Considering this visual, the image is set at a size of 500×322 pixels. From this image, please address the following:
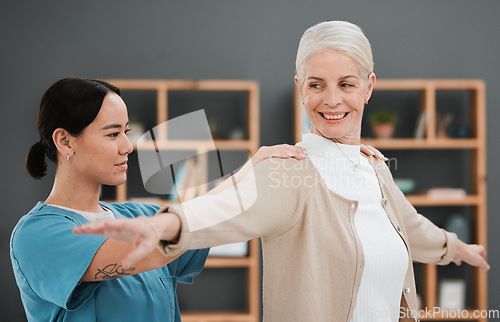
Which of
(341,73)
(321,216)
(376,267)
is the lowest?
(376,267)

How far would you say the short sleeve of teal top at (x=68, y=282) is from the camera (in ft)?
3.81

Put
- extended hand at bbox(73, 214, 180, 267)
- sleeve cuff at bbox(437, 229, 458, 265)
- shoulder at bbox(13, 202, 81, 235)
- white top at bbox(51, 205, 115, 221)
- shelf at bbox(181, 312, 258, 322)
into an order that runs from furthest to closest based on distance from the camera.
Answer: shelf at bbox(181, 312, 258, 322) < sleeve cuff at bbox(437, 229, 458, 265) < white top at bbox(51, 205, 115, 221) < shoulder at bbox(13, 202, 81, 235) < extended hand at bbox(73, 214, 180, 267)

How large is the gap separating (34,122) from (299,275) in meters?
2.88

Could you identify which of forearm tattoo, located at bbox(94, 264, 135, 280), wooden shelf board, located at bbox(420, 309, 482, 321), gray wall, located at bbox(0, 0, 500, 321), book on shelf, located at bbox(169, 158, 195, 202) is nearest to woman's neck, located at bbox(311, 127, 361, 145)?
book on shelf, located at bbox(169, 158, 195, 202)

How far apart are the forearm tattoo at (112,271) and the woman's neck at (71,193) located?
0.96 feet

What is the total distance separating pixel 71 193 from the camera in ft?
4.52

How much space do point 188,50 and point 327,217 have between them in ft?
8.53

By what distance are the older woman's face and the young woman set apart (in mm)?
98

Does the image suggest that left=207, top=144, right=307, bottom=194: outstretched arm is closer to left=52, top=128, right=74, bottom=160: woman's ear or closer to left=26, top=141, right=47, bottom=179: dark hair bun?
left=52, top=128, right=74, bottom=160: woman's ear

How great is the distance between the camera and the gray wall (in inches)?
134

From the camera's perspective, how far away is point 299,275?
1094mm

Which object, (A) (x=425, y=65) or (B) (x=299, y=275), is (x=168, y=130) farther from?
(B) (x=299, y=275)

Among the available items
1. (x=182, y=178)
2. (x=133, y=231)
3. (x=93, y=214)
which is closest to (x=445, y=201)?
(x=182, y=178)

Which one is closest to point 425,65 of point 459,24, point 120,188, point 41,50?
point 459,24
